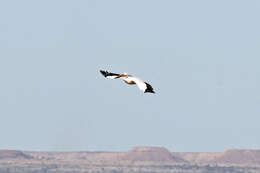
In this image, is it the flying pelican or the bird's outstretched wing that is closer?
the flying pelican

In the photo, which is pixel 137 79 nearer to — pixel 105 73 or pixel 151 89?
pixel 151 89

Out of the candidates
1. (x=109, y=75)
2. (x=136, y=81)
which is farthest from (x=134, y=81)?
(x=109, y=75)

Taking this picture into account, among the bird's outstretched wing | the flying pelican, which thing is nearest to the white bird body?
the flying pelican

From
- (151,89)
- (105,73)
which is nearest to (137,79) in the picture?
(151,89)

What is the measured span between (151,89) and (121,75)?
13.3 ft

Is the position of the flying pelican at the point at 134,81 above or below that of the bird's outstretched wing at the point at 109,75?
below

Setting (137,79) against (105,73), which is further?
(105,73)

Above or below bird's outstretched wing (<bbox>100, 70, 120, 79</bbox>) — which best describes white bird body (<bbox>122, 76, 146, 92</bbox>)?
below

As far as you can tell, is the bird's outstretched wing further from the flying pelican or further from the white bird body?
the white bird body

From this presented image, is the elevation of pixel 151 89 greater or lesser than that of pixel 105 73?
lesser

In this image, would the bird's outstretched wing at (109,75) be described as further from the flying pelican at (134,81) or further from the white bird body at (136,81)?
the white bird body at (136,81)

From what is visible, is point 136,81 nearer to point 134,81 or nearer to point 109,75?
point 134,81

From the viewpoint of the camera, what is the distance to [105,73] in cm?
6850

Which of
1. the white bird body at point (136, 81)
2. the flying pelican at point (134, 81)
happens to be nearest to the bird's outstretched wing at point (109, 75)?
the flying pelican at point (134, 81)
